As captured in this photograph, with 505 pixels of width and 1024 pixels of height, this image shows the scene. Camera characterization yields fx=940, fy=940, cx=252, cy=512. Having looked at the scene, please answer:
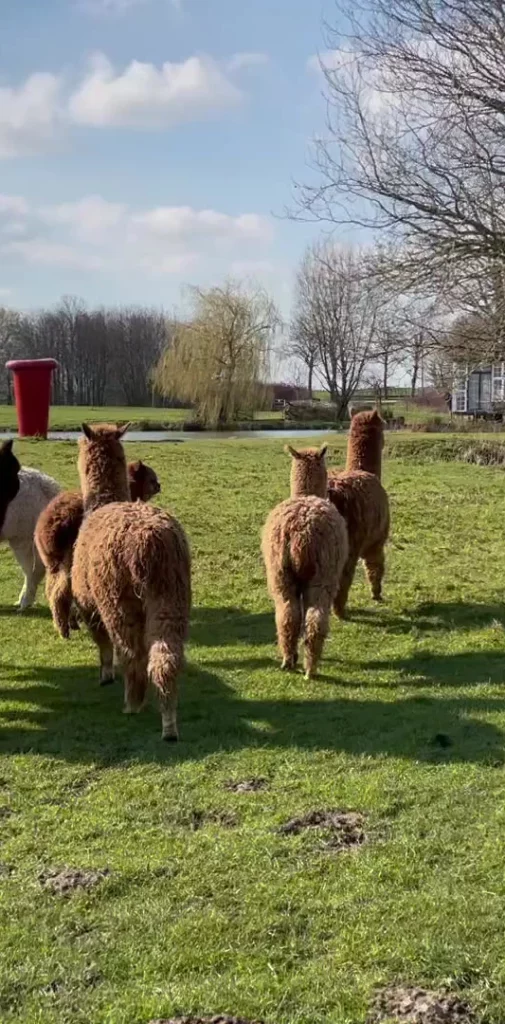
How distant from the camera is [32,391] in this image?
985 inches

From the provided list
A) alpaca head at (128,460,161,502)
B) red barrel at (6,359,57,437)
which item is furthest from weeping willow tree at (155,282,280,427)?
alpaca head at (128,460,161,502)

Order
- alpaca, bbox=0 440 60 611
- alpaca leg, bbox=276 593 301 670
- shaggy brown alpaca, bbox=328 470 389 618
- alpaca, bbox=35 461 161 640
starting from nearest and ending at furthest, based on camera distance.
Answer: alpaca leg, bbox=276 593 301 670
alpaca, bbox=35 461 161 640
shaggy brown alpaca, bbox=328 470 389 618
alpaca, bbox=0 440 60 611

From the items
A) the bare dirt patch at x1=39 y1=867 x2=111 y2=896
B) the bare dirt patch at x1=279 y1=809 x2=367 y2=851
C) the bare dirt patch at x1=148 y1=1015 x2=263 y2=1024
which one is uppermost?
the bare dirt patch at x1=279 y1=809 x2=367 y2=851

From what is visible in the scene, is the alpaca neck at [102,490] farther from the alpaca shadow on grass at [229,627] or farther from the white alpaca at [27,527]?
the white alpaca at [27,527]

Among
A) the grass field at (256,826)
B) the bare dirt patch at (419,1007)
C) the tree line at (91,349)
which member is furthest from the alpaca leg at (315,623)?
the tree line at (91,349)

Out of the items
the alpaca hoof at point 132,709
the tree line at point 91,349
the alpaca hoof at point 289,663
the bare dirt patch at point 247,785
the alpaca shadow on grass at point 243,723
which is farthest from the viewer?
the tree line at point 91,349

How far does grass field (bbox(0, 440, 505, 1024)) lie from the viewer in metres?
2.88

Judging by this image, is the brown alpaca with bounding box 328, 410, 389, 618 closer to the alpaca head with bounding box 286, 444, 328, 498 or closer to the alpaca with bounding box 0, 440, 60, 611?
the alpaca head with bounding box 286, 444, 328, 498

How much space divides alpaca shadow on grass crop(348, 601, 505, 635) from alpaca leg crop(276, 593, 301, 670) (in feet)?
4.98

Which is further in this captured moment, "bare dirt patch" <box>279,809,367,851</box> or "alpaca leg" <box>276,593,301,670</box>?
"alpaca leg" <box>276,593,301,670</box>

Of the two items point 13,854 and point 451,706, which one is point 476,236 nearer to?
point 451,706

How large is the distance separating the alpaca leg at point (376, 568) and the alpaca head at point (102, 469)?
272 cm

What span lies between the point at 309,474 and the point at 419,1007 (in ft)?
16.7

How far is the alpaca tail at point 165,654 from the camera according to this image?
503 centimetres
